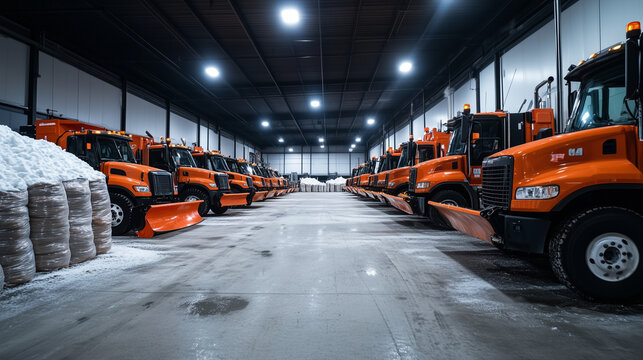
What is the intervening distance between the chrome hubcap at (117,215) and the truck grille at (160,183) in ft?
2.74

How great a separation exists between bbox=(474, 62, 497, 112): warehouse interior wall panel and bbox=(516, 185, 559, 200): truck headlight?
9.57 metres

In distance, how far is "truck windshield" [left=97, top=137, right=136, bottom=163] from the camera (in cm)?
744

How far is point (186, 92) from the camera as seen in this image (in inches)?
784

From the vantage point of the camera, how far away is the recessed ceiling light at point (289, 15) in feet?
34.7

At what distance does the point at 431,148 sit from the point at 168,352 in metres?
10.7

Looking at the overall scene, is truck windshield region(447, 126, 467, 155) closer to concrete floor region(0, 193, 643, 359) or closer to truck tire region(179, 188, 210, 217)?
concrete floor region(0, 193, 643, 359)

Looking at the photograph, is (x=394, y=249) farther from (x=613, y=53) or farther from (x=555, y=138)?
(x=613, y=53)

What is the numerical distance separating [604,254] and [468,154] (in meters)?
4.35

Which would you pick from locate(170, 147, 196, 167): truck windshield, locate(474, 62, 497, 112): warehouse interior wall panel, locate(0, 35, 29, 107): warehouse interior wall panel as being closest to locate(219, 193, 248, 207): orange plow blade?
locate(170, 147, 196, 167): truck windshield

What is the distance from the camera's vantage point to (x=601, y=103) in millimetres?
3734

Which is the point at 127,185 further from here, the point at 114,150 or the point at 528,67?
the point at 528,67

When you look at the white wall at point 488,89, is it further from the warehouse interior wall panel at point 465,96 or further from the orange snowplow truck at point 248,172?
the orange snowplow truck at point 248,172

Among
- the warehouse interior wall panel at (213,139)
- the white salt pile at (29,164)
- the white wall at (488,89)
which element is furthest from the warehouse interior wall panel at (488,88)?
the warehouse interior wall panel at (213,139)

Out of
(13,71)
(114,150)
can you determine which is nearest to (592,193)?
(114,150)
